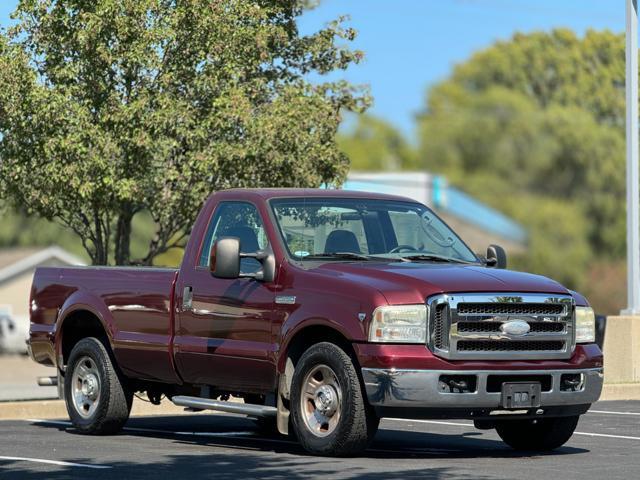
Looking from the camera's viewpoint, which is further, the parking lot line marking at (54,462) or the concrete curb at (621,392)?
the concrete curb at (621,392)

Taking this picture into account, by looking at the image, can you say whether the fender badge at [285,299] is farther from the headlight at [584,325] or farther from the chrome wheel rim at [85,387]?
the chrome wheel rim at [85,387]

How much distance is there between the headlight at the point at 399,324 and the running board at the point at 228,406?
1.40 meters

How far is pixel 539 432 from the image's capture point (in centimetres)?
1316

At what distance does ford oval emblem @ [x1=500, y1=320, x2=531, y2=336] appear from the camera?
1209cm

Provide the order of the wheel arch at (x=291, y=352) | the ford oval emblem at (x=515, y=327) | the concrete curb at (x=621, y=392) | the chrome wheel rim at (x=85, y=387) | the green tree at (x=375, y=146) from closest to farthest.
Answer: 1. the ford oval emblem at (x=515, y=327)
2. the wheel arch at (x=291, y=352)
3. the chrome wheel rim at (x=85, y=387)
4. the concrete curb at (x=621, y=392)
5. the green tree at (x=375, y=146)

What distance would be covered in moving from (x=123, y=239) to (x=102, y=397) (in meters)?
6.30

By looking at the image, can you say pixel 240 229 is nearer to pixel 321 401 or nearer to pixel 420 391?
pixel 321 401

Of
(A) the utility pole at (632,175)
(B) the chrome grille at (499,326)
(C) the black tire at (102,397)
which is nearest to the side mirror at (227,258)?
(B) the chrome grille at (499,326)

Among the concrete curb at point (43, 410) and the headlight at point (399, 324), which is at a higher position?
the headlight at point (399, 324)

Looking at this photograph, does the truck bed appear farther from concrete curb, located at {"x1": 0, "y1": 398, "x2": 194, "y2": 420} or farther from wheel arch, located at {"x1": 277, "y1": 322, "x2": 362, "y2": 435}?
concrete curb, located at {"x1": 0, "y1": 398, "x2": 194, "y2": 420}

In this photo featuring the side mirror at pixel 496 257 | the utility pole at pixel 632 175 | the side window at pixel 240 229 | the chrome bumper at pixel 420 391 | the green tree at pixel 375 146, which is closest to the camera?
the chrome bumper at pixel 420 391

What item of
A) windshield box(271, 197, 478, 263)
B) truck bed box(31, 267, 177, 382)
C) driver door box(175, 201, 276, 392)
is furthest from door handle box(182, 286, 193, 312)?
windshield box(271, 197, 478, 263)

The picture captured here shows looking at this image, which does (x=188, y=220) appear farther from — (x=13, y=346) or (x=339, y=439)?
(x=13, y=346)

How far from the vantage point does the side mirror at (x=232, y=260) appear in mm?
12750
